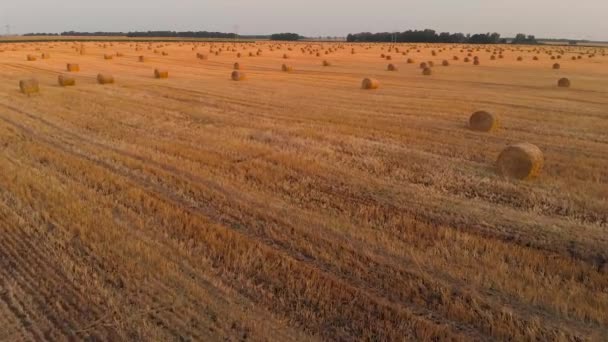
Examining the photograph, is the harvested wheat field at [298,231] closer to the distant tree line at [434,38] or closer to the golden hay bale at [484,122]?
the golden hay bale at [484,122]

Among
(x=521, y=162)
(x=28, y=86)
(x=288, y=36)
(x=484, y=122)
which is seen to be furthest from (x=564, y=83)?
(x=288, y=36)

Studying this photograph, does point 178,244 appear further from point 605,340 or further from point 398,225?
point 605,340

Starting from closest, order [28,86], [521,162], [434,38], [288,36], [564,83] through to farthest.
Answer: [521,162]
[28,86]
[564,83]
[434,38]
[288,36]

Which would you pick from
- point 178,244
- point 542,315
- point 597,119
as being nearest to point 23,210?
point 178,244

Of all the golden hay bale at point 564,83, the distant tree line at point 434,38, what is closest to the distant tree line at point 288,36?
the distant tree line at point 434,38

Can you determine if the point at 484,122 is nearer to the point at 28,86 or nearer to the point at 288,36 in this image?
the point at 28,86

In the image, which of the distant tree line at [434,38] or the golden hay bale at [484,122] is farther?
the distant tree line at [434,38]

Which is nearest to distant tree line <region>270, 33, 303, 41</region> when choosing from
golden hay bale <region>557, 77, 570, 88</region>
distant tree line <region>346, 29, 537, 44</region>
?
distant tree line <region>346, 29, 537, 44</region>
